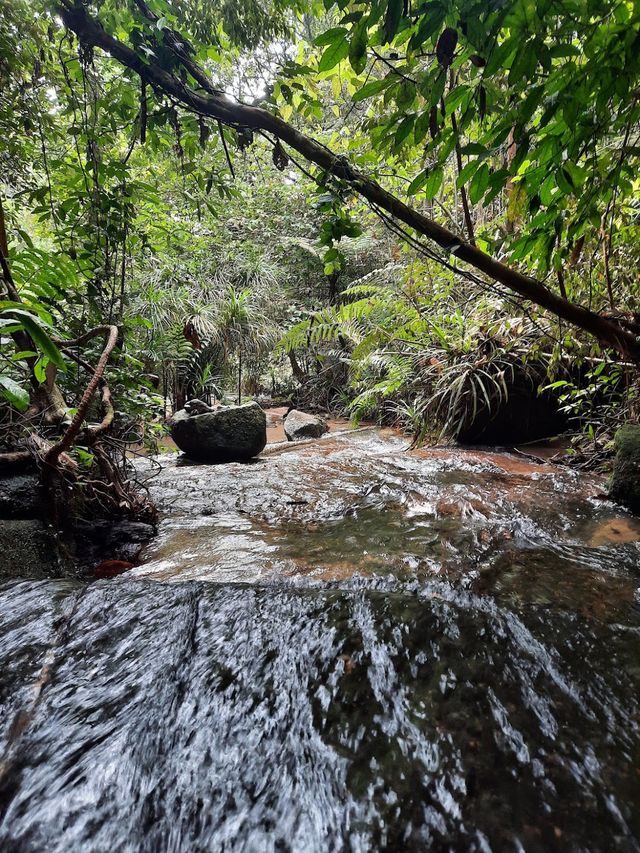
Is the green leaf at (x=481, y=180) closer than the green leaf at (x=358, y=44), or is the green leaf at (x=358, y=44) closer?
the green leaf at (x=358, y=44)

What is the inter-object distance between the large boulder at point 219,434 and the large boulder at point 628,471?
3.28 meters

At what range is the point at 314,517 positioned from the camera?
7.47ft

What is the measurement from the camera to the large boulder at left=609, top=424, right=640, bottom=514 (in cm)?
201

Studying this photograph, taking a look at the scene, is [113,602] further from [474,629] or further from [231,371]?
[231,371]

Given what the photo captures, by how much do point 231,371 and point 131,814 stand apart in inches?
318

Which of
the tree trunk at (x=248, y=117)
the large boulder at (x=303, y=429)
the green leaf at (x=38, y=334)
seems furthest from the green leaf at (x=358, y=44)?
the large boulder at (x=303, y=429)

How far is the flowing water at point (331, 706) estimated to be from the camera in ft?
2.22

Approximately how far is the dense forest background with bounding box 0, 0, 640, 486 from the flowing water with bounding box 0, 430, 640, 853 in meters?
0.70

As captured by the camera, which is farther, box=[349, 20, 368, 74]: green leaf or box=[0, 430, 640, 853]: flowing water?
box=[349, 20, 368, 74]: green leaf

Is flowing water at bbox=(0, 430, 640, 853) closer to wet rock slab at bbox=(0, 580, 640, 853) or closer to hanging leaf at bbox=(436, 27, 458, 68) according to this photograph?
wet rock slab at bbox=(0, 580, 640, 853)

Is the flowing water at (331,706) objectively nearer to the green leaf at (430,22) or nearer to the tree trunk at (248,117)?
the tree trunk at (248,117)

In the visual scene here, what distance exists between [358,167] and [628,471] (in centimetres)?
202

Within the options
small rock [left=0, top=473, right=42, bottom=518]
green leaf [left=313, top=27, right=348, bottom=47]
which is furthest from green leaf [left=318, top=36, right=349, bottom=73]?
small rock [left=0, top=473, right=42, bottom=518]

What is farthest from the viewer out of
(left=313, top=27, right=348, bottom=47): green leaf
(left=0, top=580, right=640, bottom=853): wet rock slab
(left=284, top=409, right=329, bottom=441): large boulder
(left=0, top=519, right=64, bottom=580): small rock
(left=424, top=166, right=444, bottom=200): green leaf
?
(left=284, top=409, right=329, bottom=441): large boulder
